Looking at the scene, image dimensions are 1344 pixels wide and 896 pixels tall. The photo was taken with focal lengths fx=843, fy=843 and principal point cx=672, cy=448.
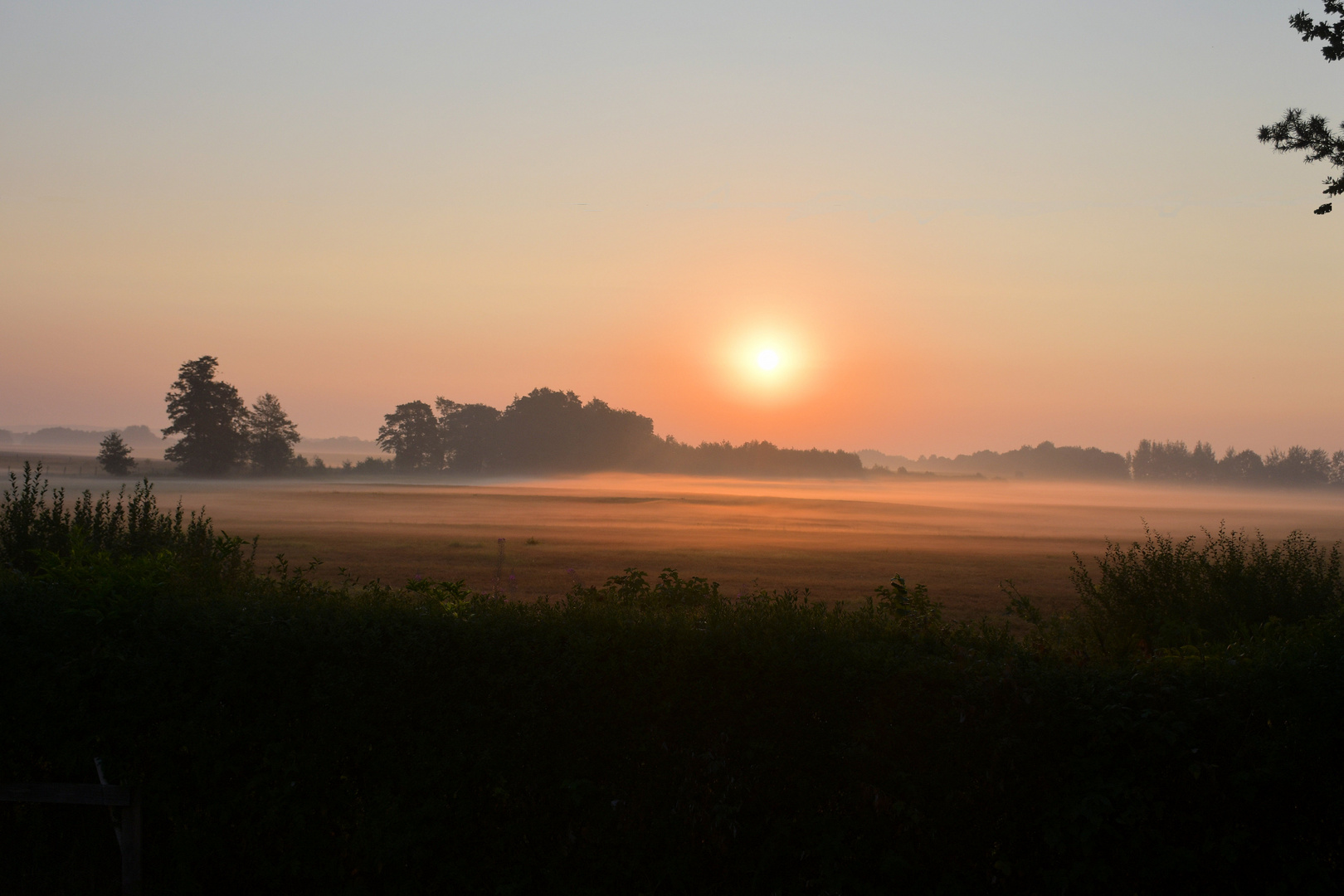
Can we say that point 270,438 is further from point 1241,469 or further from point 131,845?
point 1241,469

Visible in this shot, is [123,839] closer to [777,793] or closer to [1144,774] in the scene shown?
[777,793]

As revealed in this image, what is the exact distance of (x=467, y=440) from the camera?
132 meters

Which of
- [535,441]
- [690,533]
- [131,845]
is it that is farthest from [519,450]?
[131,845]

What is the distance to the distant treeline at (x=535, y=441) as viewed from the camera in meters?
130

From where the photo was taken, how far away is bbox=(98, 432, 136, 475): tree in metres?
92.6

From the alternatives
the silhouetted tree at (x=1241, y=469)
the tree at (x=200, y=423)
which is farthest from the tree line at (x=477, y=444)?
the silhouetted tree at (x=1241, y=469)

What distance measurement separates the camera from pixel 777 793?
4887 millimetres

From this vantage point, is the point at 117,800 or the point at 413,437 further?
the point at 413,437

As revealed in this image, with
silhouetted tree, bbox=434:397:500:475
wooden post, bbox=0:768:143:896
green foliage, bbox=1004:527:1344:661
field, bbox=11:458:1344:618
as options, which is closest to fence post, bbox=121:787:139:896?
wooden post, bbox=0:768:143:896

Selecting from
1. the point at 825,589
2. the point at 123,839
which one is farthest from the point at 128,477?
the point at 123,839

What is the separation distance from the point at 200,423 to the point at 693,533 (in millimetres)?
80984

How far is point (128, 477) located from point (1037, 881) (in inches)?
4240

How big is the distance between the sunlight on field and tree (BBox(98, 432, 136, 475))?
1262 cm

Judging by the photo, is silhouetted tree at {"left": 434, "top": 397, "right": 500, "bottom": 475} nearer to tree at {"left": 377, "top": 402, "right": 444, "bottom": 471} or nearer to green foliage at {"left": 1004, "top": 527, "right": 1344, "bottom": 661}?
tree at {"left": 377, "top": 402, "right": 444, "bottom": 471}
